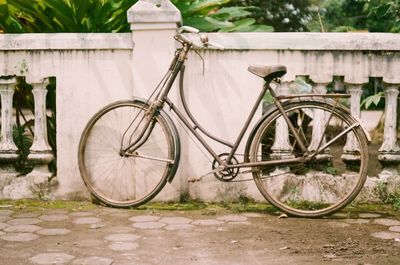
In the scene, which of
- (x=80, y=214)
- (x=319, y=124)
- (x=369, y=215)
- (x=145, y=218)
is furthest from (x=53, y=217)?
(x=369, y=215)

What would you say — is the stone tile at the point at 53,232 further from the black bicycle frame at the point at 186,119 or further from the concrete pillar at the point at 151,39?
the concrete pillar at the point at 151,39

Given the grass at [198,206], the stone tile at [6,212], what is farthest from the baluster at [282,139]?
the stone tile at [6,212]

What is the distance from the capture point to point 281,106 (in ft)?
15.9

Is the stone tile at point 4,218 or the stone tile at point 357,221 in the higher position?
the stone tile at point 4,218

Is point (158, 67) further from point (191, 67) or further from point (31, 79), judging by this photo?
point (31, 79)

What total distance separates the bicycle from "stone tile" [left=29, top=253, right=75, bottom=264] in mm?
1278

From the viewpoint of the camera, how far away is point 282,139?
526 centimetres

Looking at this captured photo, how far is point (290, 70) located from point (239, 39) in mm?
485

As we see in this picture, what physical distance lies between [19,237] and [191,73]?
1897mm

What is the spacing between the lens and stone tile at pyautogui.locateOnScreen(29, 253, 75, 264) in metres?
3.82

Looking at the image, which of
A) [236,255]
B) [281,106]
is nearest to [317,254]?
[236,255]

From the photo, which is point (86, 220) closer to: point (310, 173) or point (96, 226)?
point (96, 226)

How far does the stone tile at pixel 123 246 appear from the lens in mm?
4109

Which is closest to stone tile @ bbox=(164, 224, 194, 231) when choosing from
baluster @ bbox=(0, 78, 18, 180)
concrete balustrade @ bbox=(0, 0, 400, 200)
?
concrete balustrade @ bbox=(0, 0, 400, 200)
